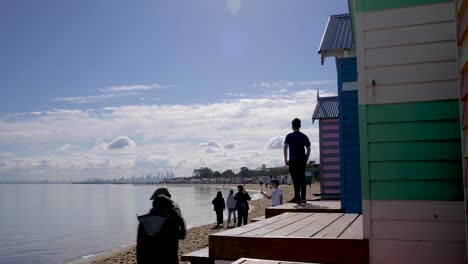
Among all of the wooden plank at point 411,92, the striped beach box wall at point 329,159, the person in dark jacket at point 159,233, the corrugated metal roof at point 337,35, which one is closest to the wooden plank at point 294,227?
the person in dark jacket at point 159,233

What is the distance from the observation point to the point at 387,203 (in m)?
3.73

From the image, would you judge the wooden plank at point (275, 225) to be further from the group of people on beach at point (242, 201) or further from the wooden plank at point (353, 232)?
the group of people on beach at point (242, 201)

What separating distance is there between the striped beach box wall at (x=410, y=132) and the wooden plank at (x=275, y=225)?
41.1 inches

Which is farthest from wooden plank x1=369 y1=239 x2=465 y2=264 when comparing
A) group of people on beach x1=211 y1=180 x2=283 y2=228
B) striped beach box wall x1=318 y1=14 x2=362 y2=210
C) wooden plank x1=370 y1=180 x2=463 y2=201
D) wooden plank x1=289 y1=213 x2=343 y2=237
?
group of people on beach x1=211 y1=180 x2=283 y2=228

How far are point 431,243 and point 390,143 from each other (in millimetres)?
836

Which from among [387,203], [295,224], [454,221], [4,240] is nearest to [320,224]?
[295,224]

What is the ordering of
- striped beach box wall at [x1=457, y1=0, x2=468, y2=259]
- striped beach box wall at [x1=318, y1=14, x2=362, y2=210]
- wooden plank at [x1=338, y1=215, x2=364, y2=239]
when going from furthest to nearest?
striped beach box wall at [x1=318, y1=14, x2=362, y2=210] → wooden plank at [x1=338, y1=215, x2=364, y2=239] → striped beach box wall at [x1=457, y1=0, x2=468, y2=259]

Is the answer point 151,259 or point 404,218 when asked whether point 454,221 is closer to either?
point 404,218

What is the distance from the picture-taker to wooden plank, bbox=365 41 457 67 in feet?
11.8

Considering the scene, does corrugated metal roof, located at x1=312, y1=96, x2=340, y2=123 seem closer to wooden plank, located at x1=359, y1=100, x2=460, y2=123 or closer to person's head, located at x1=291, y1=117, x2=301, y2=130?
person's head, located at x1=291, y1=117, x2=301, y2=130

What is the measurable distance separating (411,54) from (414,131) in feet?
2.06

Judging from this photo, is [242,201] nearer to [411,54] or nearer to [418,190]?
[418,190]

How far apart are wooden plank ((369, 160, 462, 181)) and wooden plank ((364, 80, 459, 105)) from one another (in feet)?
1.66

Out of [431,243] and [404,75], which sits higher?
[404,75]
